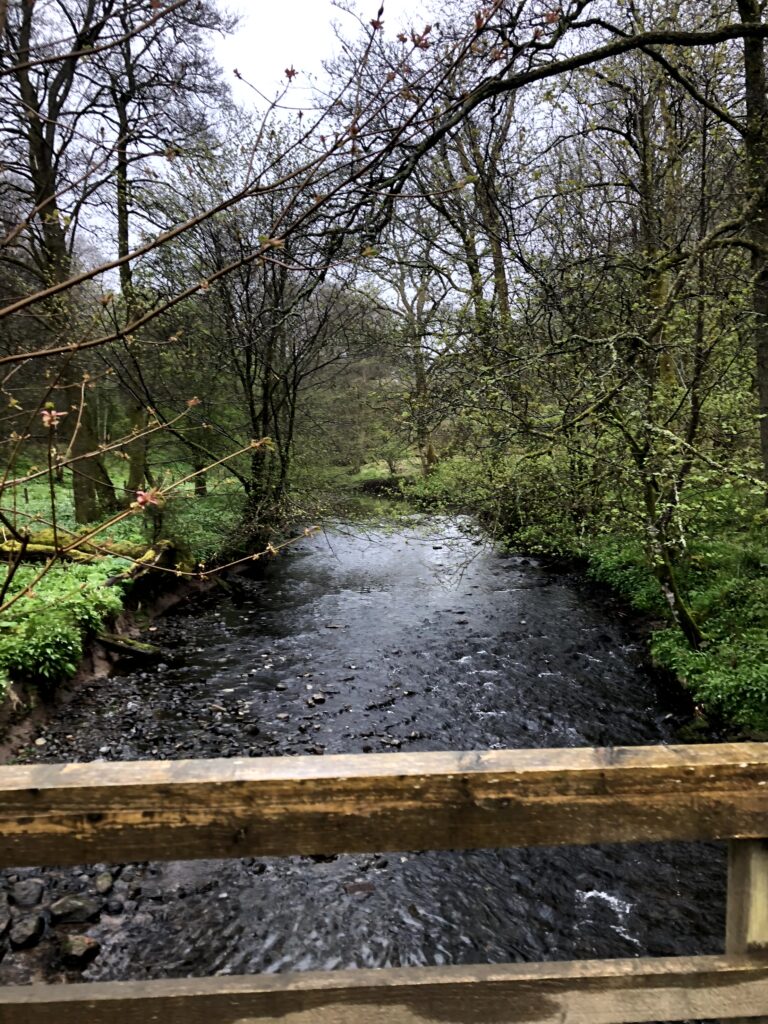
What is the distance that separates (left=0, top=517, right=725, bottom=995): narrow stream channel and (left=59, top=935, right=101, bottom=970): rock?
7 centimetres

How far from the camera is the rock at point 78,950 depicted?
3.52 metres

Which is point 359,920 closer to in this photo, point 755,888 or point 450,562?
point 755,888

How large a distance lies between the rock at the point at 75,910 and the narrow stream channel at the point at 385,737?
8cm

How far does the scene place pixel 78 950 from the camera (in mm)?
3564

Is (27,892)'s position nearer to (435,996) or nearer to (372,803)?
(435,996)

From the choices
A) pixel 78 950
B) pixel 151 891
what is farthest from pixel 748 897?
pixel 151 891

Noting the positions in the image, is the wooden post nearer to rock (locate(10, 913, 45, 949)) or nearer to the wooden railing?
the wooden railing

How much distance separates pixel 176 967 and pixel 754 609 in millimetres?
6418

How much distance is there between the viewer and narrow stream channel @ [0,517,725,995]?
12.4 ft

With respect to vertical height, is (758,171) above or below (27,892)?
above

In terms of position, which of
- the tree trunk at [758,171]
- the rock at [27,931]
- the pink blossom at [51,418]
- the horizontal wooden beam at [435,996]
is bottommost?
the rock at [27,931]

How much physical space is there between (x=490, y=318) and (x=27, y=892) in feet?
26.8

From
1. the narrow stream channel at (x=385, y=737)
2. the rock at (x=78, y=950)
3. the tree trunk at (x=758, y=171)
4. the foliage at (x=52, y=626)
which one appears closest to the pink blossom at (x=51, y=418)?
the narrow stream channel at (x=385, y=737)

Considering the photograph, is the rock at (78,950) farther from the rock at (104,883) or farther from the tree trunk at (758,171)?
the tree trunk at (758,171)
